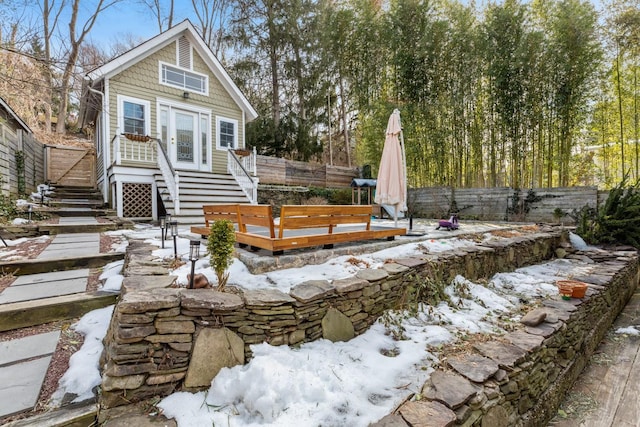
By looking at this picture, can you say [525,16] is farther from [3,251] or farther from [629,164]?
[3,251]

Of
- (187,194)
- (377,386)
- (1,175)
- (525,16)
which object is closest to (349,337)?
(377,386)

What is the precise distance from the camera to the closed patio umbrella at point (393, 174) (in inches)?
183

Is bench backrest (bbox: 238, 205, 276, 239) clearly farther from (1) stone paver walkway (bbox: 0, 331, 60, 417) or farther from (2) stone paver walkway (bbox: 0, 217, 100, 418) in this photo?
(1) stone paver walkway (bbox: 0, 331, 60, 417)

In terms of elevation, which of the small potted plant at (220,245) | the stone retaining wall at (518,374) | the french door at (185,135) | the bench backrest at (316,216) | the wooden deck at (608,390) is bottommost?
the wooden deck at (608,390)

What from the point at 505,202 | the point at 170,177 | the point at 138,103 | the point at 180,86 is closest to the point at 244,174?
the point at 170,177

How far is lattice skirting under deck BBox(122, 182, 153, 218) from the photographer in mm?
7262

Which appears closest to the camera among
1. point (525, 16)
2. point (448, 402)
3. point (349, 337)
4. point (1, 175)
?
point (448, 402)

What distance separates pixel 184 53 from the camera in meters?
8.57

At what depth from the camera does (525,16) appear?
27.7 ft

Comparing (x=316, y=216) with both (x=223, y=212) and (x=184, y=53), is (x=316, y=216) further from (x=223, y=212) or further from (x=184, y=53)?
(x=184, y=53)

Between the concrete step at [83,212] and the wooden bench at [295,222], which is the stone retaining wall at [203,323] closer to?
the wooden bench at [295,222]

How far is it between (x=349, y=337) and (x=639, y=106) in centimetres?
1046

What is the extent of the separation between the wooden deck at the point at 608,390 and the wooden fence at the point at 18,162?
939 centimetres

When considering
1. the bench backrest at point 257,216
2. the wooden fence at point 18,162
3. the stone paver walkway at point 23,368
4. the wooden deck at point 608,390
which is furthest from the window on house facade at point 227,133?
the wooden deck at point 608,390
